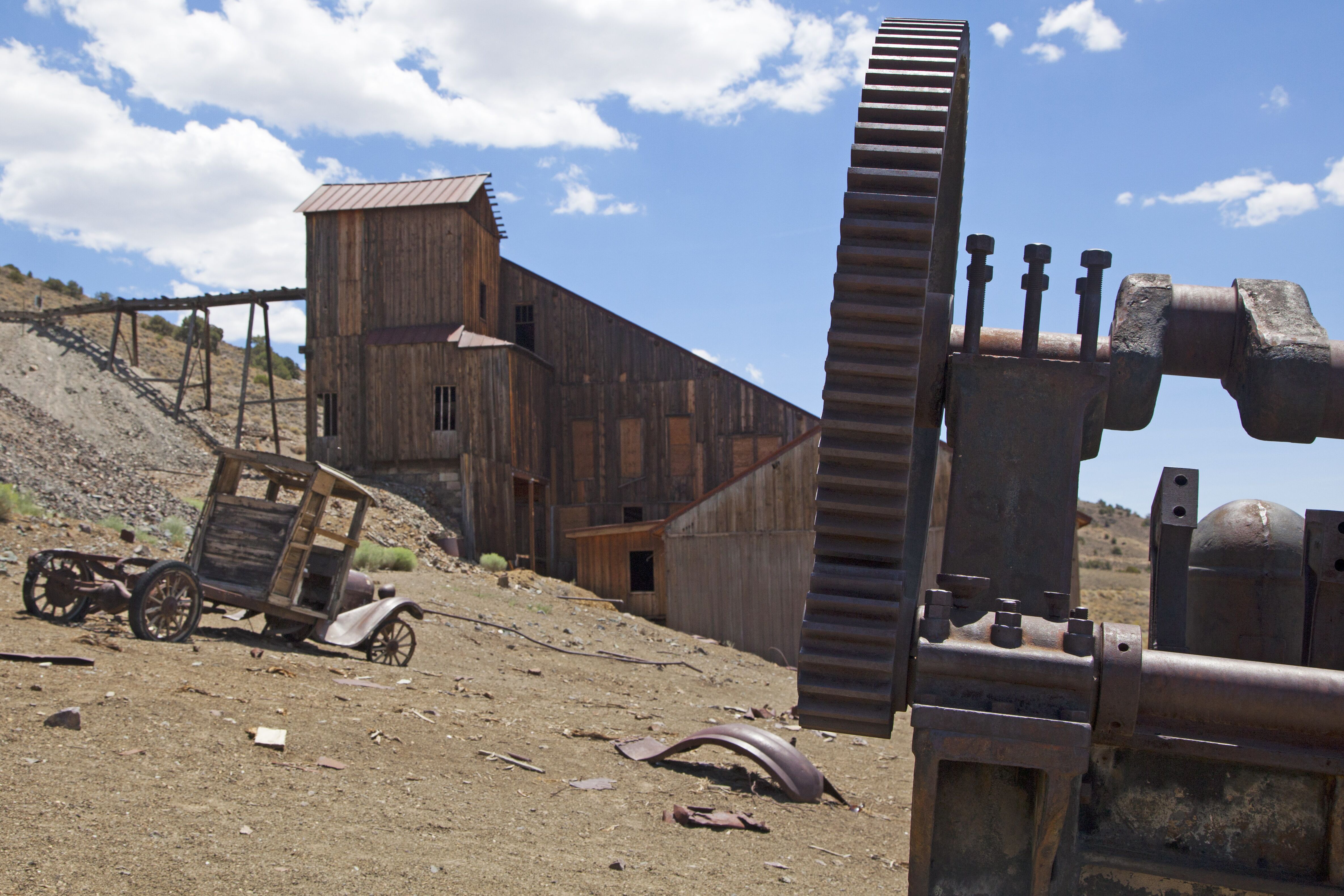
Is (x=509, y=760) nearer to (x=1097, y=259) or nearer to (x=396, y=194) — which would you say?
(x=1097, y=259)

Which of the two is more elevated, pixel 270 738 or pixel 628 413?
pixel 628 413

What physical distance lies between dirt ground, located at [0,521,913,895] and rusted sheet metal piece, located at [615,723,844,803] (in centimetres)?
13

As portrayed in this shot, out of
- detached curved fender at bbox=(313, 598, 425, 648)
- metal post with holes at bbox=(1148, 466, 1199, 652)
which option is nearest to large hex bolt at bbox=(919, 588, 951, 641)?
metal post with holes at bbox=(1148, 466, 1199, 652)

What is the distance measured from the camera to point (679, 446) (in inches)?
1164

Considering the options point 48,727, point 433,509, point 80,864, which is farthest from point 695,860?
point 433,509

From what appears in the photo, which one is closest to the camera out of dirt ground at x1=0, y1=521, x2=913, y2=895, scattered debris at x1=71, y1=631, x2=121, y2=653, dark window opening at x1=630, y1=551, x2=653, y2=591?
dirt ground at x1=0, y1=521, x2=913, y2=895

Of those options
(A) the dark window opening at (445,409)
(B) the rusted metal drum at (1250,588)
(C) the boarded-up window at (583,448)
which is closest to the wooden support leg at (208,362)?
(A) the dark window opening at (445,409)

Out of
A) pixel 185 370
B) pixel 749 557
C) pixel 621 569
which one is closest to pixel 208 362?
pixel 185 370

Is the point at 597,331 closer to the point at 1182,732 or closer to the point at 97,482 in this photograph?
the point at 97,482

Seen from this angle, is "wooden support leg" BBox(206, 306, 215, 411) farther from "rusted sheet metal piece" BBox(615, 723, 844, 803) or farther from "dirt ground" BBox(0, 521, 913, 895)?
"rusted sheet metal piece" BBox(615, 723, 844, 803)

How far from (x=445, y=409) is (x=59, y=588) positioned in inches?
700

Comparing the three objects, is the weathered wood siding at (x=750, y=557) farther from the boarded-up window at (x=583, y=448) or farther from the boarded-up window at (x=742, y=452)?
the boarded-up window at (x=583, y=448)

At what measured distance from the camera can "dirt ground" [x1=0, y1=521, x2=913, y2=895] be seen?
5.07 metres

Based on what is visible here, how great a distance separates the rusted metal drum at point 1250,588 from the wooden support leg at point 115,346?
3483 centimetres
